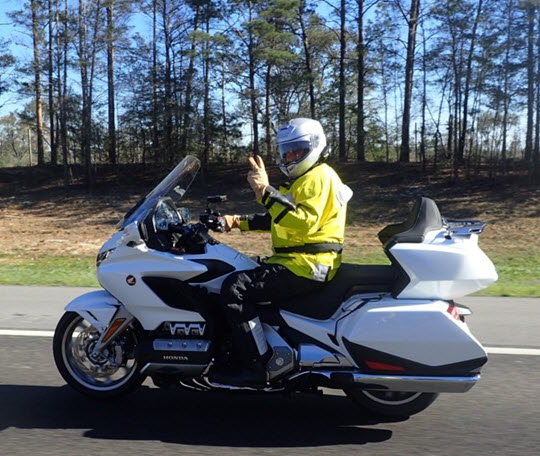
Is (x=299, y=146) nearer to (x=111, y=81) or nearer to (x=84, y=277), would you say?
(x=84, y=277)

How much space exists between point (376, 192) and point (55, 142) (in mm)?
25745

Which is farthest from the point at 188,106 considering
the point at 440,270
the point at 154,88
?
the point at 440,270

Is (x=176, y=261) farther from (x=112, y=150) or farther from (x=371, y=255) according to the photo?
(x=112, y=150)

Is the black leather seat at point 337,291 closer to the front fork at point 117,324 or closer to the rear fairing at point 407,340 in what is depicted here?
the rear fairing at point 407,340

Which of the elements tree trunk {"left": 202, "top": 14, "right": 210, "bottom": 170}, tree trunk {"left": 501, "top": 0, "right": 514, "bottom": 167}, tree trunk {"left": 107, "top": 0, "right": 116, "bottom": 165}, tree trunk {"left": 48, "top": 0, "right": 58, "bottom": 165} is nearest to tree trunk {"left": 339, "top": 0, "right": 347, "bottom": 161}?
tree trunk {"left": 202, "top": 14, "right": 210, "bottom": 170}

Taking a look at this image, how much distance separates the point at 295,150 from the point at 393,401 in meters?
1.84

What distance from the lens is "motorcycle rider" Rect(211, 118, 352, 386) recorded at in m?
4.23

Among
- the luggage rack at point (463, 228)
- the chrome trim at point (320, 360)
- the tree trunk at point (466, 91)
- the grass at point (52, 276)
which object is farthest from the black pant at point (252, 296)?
the tree trunk at point (466, 91)

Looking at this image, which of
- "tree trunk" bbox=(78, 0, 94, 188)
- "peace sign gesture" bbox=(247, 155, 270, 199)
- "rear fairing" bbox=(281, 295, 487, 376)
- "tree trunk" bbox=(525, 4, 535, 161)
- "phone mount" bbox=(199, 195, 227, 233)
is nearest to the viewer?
"rear fairing" bbox=(281, 295, 487, 376)

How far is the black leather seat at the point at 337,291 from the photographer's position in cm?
430

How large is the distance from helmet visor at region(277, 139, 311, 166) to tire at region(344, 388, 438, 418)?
1.62m

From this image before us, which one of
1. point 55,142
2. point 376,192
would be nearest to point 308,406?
point 376,192

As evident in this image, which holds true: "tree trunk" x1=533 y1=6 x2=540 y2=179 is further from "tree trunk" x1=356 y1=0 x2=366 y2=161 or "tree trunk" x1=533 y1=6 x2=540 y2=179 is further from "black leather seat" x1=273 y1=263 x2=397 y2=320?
"black leather seat" x1=273 y1=263 x2=397 y2=320

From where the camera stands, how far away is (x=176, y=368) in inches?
173
